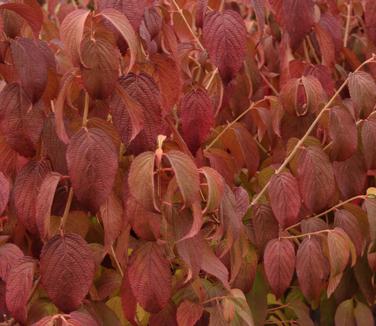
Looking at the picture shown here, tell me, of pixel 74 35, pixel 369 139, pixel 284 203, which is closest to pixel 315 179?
pixel 284 203

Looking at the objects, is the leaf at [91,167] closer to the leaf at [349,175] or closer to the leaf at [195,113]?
the leaf at [195,113]

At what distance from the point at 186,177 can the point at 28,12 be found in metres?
0.45

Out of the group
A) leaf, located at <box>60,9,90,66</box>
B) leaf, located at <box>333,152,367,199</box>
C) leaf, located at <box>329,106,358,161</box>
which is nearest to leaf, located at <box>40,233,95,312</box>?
leaf, located at <box>60,9,90,66</box>

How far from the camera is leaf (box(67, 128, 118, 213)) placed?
1.67m

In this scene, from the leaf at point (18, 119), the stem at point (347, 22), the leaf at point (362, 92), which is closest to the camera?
the leaf at point (18, 119)

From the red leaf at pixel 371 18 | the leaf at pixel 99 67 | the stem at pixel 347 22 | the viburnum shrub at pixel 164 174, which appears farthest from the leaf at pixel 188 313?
the stem at pixel 347 22

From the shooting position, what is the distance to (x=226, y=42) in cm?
200

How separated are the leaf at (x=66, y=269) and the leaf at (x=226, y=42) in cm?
49

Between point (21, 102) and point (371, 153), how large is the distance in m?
0.94

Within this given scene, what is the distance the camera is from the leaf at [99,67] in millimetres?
1669

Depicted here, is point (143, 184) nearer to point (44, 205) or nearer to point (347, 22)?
point (44, 205)

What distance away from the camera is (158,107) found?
70.1 inches

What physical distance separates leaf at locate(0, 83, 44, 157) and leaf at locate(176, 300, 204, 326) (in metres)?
0.45

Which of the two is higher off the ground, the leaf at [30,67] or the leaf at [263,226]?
the leaf at [30,67]
